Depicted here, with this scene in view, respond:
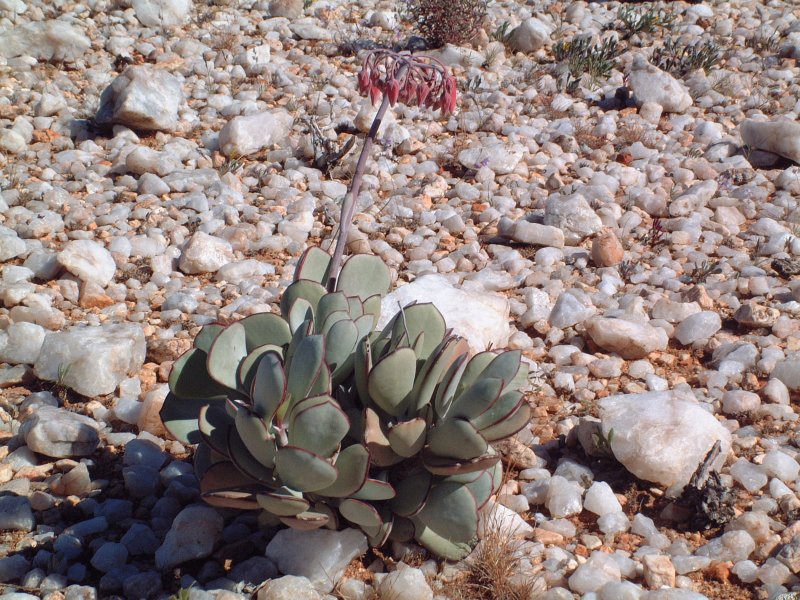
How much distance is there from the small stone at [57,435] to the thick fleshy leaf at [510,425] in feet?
4.94

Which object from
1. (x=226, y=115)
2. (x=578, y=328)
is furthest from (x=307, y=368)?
(x=226, y=115)

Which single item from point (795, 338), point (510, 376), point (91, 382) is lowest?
point (91, 382)

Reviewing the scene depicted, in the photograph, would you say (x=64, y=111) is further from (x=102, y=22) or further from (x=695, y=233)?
(x=695, y=233)

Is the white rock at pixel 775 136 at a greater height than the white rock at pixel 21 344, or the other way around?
the white rock at pixel 775 136

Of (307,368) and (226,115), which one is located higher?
(307,368)

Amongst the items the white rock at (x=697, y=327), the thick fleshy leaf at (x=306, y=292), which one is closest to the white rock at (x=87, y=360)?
the thick fleshy leaf at (x=306, y=292)

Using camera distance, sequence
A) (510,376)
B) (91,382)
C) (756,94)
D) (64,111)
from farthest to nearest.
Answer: (756,94), (64,111), (91,382), (510,376)

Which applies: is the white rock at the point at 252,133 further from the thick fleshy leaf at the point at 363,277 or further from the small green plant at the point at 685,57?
the small green plant at the point at 685,57

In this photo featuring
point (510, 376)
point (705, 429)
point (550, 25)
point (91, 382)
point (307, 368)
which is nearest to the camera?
point (307, 368)

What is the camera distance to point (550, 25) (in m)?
7.20

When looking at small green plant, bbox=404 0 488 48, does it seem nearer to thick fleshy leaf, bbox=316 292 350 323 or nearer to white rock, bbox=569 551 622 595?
thick fleshy leaf, bbox=316 292 350 323

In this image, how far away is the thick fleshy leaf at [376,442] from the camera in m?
2.29

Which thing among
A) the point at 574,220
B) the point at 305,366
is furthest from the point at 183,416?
the point at 574,220

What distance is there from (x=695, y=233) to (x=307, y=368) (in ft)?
10.3
